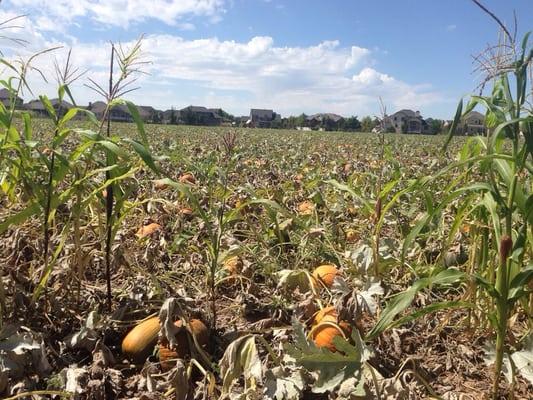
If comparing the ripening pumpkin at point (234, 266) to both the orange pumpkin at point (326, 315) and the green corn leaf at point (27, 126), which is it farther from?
the green corn leaf at point (27, 126)

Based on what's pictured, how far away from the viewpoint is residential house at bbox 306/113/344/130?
66.8 metres

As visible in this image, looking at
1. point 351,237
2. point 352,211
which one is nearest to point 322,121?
point 352,211

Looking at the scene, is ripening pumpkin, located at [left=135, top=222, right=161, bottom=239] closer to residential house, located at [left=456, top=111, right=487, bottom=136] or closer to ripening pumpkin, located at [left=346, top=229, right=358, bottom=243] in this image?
ripening pumpkin, located at [left=346, top=229, right=358, bottom=243]

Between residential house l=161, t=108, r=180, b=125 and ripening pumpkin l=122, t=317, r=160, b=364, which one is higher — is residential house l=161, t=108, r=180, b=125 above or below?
above

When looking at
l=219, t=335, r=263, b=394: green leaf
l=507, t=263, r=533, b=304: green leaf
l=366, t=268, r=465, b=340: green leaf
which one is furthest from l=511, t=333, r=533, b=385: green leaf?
l=219, t=335, r=263, b=394: green leaf

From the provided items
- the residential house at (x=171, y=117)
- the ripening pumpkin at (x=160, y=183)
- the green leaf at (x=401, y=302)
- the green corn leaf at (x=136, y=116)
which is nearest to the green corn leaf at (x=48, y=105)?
the green corn leaf at (x=136, y=116)

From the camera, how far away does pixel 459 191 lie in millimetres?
1682

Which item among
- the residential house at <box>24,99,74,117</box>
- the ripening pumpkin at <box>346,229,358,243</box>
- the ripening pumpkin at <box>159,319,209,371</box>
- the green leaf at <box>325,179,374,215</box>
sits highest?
the residential house at <box>24,99,74,117</box>

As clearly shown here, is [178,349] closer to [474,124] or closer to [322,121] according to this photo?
[474,124]

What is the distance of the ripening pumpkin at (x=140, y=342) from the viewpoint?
2.09 m

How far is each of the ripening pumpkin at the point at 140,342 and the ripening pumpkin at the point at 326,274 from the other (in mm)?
869

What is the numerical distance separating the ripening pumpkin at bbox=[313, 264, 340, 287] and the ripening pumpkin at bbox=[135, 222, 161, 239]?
1200 millimetres

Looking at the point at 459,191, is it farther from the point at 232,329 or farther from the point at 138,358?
the point at 138,358

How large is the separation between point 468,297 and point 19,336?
1.77 m
